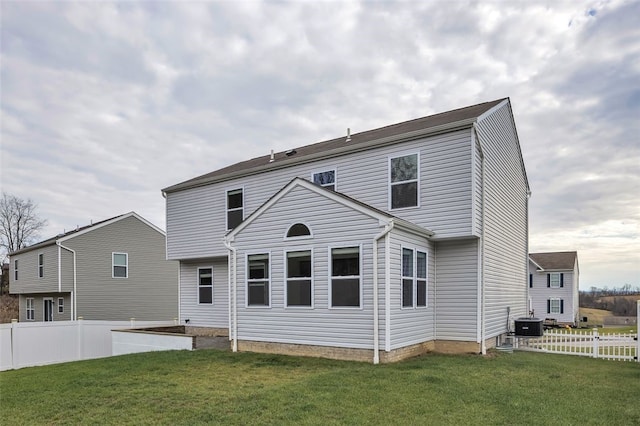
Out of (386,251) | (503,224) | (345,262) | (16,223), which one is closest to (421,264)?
(386,251)

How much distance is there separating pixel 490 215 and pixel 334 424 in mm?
8236

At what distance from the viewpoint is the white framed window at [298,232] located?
10727 mm

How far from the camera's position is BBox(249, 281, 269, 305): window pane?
37.4 feet

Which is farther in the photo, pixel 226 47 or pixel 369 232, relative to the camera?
pixel 226 47

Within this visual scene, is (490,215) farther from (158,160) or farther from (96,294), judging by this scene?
(96,294)

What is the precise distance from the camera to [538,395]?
22.6ft

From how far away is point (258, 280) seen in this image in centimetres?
1156

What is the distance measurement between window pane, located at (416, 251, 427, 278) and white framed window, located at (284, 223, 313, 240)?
2806mm

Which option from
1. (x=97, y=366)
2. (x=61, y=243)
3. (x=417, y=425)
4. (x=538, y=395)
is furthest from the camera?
(x=61, y=243)

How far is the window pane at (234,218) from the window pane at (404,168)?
19.6 ft

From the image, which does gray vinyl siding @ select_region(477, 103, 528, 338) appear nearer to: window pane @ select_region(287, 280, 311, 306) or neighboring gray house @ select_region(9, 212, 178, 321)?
window pane @ select_region(287, 280, 311, 306)

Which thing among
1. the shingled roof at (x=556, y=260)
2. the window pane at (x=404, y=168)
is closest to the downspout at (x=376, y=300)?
the window pane at (x=404, y=168)

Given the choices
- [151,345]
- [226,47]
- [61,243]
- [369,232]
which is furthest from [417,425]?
[61,243]

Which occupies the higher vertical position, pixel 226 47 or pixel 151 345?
pixel 226 47
